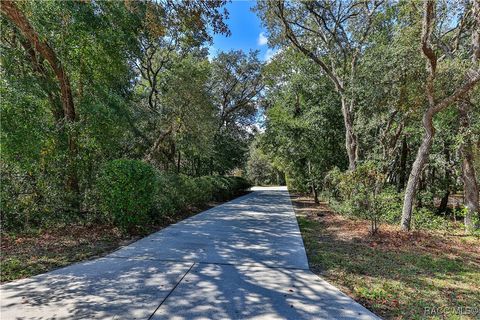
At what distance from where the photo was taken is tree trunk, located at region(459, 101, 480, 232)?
7.18m

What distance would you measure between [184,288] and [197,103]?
8.14 metres

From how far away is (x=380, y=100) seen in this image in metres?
8.79

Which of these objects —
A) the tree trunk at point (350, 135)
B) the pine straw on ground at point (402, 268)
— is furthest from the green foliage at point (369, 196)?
the tree trunk at point (350, 135)

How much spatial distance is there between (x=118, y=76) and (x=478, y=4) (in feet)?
27.3

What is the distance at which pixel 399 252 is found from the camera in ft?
17.0

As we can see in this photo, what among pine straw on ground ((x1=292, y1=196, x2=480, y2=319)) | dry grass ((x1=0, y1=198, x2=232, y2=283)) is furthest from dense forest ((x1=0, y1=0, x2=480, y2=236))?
pine straw on ground ((x1=292, y1=196, x2=480, y2=319))

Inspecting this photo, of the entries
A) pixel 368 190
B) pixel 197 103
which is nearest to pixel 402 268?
pixel 368 190

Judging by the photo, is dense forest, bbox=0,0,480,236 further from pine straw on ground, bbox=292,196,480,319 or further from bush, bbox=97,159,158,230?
pine straw on ground, bbox=292,196,480,319

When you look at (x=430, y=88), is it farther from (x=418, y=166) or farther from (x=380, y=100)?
(x=380, y=100)

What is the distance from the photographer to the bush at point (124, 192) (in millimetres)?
5664

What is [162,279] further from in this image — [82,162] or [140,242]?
[82,162]

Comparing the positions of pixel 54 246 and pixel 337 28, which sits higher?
pixel 337 28

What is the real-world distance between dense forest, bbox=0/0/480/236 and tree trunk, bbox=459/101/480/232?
34mm

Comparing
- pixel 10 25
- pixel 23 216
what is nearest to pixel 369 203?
pixel 23 216
